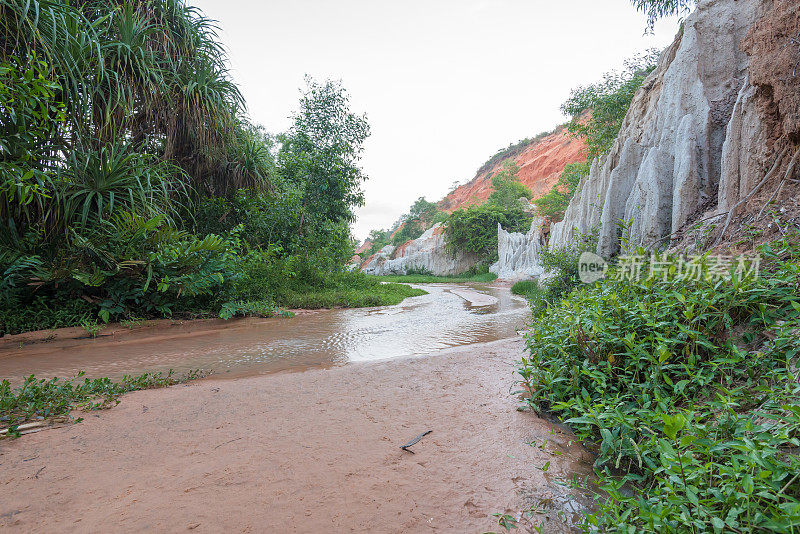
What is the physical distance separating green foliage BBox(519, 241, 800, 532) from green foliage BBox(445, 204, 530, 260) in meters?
28.1

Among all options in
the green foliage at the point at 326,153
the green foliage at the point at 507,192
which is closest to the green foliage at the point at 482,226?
the green foliage at the point at 507,192

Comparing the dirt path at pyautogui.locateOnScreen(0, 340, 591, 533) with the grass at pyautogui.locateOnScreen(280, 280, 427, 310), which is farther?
the grass at pyautogui.locateOnScreen(280, 280, 427, 310)

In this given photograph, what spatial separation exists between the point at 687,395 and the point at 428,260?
3358 centimetres

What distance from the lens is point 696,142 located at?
4703 mm

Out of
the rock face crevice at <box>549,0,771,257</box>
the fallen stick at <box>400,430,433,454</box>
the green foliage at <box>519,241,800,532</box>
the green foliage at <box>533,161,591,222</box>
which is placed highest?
the green foliage at <box>533,161,591,222</box>

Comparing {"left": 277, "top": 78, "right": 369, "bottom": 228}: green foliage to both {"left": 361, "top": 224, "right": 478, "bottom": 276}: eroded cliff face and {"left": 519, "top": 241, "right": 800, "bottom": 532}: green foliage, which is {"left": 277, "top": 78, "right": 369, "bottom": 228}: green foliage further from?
{"left": 361, "top": 224, "right": 478, "bottom": 276}: eroded cliff face

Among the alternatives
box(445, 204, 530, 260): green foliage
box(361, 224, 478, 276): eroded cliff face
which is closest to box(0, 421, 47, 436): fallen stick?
box(445, 204, 530, 260): green foliage

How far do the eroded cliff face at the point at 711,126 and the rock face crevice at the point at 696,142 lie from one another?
0.01 m

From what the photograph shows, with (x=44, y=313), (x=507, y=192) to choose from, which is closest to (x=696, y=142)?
(x=44, y=313)

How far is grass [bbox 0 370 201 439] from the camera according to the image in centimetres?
221

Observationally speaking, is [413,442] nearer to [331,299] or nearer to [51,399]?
[51,399]

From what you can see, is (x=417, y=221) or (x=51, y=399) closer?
(x=51, y=399)

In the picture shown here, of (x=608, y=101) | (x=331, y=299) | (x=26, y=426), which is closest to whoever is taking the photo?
→ (x=26, y=426)

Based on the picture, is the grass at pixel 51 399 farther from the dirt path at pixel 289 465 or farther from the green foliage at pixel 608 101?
the green foliage at pixel 608 101
